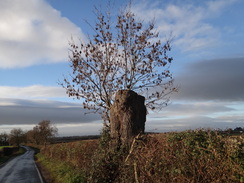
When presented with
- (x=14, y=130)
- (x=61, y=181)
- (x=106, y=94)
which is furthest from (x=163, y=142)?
(x=14, y=130)

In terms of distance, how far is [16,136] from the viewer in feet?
398

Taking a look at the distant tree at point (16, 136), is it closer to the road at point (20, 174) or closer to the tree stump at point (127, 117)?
the road at point (20, 174)

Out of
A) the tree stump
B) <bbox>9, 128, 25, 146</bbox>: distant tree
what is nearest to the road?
the tree stump

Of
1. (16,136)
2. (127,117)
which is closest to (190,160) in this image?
(127,117)

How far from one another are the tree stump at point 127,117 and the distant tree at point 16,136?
120172mm

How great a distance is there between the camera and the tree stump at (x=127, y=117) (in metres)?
9.78

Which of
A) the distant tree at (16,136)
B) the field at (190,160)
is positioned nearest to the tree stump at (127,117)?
the field at (190,160)

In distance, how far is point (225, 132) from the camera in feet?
17.5

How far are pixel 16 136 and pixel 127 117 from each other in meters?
123

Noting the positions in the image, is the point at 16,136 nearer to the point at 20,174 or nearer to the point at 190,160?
the point at 20,174

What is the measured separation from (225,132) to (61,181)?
10.5 metres

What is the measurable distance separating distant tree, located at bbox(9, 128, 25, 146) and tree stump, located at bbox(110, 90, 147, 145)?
12017cm

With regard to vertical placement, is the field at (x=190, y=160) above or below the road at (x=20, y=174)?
above

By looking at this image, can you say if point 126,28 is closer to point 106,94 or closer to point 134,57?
point 134,57
